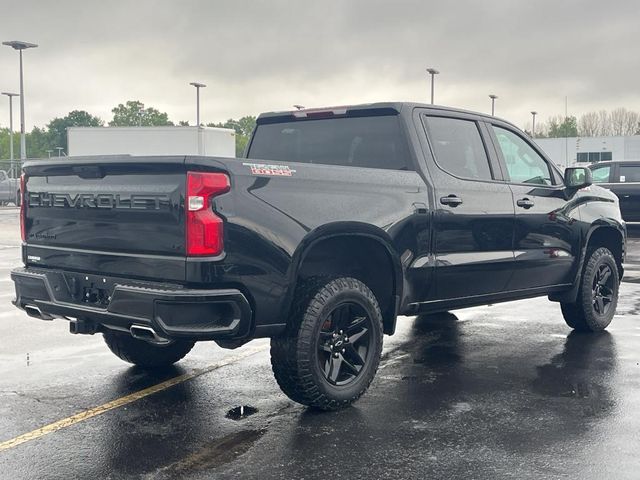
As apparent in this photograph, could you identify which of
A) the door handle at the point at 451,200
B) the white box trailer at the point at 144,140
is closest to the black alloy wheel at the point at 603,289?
the door handle at the point at 451,200

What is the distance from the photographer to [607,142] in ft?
258

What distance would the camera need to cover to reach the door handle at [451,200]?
5453 millimetres

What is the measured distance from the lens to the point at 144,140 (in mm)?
34750

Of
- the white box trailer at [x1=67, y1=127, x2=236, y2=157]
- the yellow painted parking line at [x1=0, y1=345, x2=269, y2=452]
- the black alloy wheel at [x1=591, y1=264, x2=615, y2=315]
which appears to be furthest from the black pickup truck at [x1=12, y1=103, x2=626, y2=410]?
the white box trailer at [x1=67, y1=127, x2=236, y2=157]

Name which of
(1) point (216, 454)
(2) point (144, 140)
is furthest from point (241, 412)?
(2) point (144, 140)

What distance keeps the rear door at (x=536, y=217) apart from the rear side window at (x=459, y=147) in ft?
0.78

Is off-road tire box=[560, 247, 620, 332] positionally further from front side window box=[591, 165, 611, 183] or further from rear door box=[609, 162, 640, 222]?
front side window box=[591, 165, 611, 183]

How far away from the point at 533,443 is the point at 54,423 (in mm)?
2703

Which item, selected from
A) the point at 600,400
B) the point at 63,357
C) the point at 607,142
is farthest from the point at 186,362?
the point at 607,142

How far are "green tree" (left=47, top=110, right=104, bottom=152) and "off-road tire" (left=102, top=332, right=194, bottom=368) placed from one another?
133502 millimetres

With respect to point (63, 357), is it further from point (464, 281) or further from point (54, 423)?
point (464, 281)

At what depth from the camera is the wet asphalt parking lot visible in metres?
3.90

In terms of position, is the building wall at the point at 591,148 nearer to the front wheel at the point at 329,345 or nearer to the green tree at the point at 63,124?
the front wheel at the point at 329,345

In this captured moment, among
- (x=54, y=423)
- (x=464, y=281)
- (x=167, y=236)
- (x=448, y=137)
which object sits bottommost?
(x=54, y=423)
